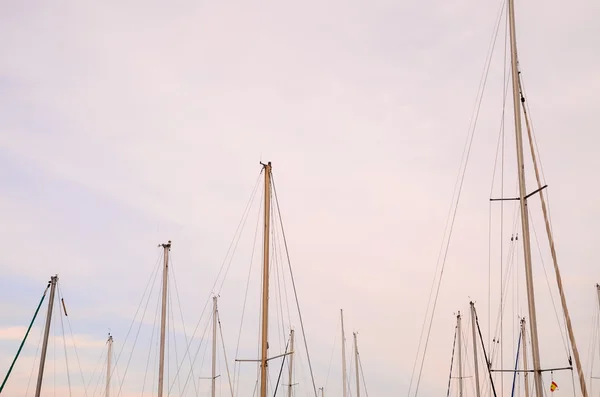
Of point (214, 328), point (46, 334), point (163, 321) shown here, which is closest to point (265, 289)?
point (163, 321)

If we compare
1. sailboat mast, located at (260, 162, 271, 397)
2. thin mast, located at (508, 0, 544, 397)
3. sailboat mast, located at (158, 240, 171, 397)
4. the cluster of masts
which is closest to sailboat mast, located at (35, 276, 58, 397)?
the cluster of masts

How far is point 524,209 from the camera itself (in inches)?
1013

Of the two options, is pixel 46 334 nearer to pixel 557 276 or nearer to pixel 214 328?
pixel 214 328

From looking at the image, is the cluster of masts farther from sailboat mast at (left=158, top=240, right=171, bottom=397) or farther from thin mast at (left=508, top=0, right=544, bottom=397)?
thin mast at (left=508, top=0, right=544, bottom=397)

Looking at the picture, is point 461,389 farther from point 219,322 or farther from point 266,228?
point 266,228

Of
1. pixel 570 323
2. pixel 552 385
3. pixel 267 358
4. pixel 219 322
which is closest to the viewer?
pixel 570 323

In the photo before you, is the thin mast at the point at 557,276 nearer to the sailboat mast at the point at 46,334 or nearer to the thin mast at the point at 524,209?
the thin mast at the point at 524,209

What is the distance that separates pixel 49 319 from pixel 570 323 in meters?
30.9

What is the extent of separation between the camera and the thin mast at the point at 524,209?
23984 mm

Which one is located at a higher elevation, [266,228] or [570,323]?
[266,228]

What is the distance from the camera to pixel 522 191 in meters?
26.0

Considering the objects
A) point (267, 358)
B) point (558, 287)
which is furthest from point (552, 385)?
point (267, 358)

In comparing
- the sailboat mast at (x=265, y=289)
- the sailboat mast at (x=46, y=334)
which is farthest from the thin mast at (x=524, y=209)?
the sailboat mast at (x=46, y=334)

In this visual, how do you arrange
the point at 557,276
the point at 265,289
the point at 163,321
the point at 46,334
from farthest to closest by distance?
the point at 163,321, the point at 46,334, the point at 265,289, the point at 557,276
